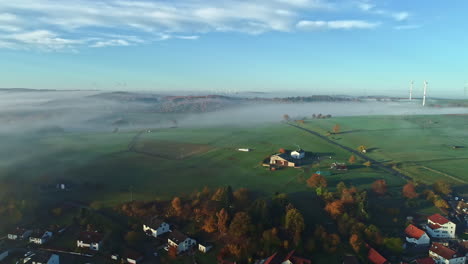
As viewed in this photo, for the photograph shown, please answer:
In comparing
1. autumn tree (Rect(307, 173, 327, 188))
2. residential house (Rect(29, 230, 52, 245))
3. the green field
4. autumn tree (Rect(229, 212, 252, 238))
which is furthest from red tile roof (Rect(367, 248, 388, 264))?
residential house (Rect(29, 230, 52, 245))

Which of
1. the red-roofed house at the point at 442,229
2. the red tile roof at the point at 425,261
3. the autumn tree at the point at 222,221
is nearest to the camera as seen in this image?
the red tile roof at the point at 425,261

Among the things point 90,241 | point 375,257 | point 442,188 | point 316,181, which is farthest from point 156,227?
point 442,188

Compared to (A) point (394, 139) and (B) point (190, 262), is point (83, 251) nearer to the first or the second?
(B) point (190, 262)

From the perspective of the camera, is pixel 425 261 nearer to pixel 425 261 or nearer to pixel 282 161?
pixel 425 261

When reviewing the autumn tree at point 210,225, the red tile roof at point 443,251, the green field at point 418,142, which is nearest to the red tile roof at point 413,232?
the red tile roof at point 443,251

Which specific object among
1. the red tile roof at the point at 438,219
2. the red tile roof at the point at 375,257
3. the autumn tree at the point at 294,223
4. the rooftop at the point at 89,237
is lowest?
the red tile roof at the point at 375,257

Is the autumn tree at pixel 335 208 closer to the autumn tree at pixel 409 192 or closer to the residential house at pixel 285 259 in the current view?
the residential house at pixel 285 259
